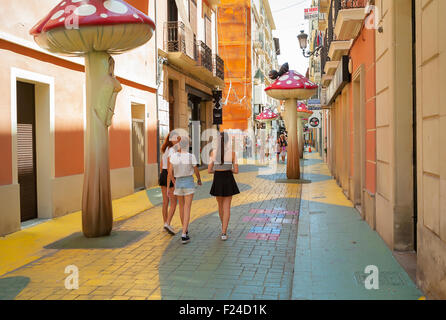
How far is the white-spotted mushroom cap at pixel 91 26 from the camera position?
6344mm

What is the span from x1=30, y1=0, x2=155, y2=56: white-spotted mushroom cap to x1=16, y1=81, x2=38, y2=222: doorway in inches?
90.7

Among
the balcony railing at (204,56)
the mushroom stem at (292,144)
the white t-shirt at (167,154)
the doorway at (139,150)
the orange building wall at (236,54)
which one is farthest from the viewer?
the orange building wall at (236,54)

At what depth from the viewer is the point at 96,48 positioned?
6734 millimetres

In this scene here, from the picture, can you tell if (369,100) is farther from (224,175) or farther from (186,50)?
(186,50)

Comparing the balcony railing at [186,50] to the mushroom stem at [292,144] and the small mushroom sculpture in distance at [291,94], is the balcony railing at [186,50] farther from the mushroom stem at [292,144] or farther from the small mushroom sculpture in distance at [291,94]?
the mushroom stem at [292,144]

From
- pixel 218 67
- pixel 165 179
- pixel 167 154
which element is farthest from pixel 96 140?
pixel 218 67

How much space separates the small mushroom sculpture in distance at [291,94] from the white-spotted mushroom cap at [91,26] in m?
9.08

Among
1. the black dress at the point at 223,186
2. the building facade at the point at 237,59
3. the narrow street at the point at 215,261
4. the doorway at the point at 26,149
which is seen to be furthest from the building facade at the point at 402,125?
the building facade at the point at 237,59

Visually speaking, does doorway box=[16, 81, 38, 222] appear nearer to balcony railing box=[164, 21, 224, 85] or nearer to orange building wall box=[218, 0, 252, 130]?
balcony railing box=[164, 21, 224, 85]

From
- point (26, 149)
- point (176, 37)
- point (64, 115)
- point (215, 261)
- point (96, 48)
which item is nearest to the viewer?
point (215, 261)

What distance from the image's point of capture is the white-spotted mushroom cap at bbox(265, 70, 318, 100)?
1513cm

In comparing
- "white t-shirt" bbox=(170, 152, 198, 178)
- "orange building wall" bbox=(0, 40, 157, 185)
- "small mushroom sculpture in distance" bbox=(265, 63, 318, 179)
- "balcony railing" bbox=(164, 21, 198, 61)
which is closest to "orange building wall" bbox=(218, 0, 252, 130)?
"balcony railing" bbox=(164, 21, 198, 61)

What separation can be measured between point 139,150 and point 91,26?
8122 millimetres
